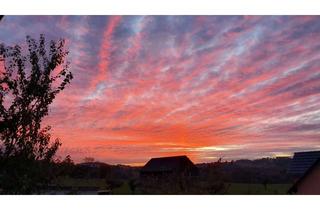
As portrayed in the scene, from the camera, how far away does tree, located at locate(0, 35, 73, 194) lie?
26.5ft

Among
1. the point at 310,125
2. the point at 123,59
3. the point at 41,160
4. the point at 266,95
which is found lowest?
the point at 41,160

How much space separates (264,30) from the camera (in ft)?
38.9

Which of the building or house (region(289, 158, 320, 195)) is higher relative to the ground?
the building

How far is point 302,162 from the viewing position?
40.9 feet

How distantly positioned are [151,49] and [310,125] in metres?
4.52

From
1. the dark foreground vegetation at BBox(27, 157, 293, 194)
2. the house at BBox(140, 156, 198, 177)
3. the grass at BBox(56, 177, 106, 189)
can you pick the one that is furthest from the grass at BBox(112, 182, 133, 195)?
the house at BBox(140, 156, 198, 177)

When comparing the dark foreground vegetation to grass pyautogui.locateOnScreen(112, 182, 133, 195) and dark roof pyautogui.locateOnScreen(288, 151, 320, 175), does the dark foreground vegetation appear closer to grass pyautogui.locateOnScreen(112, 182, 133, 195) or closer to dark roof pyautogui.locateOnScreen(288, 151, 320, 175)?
grass pyautogui.locateOnScreen(112, 182, 133, 195)

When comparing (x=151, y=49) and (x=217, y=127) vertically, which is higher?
(x=151, y=49)

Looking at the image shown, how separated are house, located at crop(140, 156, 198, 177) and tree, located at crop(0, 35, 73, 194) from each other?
3306mm

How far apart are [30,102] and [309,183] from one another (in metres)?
7.22

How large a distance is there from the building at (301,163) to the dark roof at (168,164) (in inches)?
109

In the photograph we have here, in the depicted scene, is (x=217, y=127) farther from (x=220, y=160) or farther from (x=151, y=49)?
(x=151, y=49)
